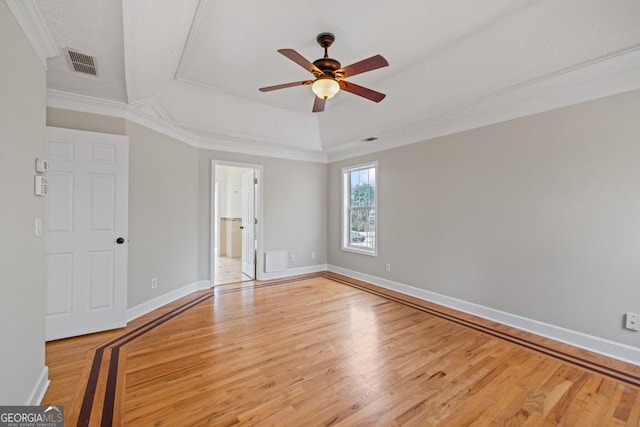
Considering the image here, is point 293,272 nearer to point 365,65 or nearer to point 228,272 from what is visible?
point 228,272

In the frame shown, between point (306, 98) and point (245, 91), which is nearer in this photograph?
point (245, 91)

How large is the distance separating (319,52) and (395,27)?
788 mm

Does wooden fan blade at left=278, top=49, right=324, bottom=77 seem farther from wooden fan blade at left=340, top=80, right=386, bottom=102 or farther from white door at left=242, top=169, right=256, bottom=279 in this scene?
white door at left=242, top=169, right=256, bottom=279

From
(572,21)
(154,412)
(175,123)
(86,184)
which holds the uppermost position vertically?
(572,21)

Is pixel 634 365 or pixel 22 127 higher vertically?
pixel 22 127

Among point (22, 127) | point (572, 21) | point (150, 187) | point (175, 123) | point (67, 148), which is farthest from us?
point (175, 123)

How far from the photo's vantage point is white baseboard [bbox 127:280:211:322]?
3308 mm

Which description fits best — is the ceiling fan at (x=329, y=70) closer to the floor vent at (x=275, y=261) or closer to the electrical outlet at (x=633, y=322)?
the electrical outlet at (x=633, y=322)

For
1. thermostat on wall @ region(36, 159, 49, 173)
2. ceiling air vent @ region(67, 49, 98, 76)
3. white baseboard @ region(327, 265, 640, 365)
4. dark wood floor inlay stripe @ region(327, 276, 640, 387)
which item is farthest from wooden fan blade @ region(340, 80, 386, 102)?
white baseboard @ region(327, 265, 640, 365)

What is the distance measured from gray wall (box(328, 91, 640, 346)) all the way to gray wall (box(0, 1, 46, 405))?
4127mm

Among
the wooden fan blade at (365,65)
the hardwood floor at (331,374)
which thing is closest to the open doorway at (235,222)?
the hardwood floor at (331,374)

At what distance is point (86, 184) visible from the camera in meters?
2.86

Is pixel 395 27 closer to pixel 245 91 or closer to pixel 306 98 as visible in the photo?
pixel 306 98

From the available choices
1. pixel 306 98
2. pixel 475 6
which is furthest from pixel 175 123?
pixel 475 6
